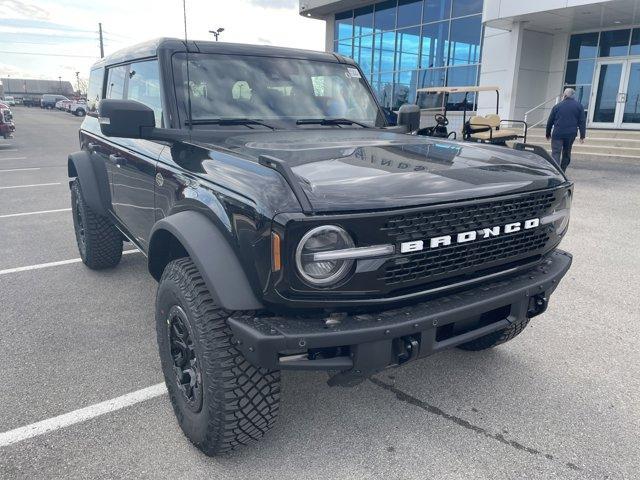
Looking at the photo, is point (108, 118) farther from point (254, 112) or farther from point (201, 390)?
point (201, 390)

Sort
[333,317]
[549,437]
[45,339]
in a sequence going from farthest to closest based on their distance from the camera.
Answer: [45,339] → [549,437] → [333,317]

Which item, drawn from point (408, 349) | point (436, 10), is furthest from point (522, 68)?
point (408, 349)

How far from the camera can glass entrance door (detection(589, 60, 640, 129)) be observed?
1614 cm

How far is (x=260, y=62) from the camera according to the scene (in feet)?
11.0

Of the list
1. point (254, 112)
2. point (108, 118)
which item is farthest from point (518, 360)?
point (108, 118)

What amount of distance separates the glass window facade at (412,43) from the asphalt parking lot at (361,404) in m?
15.9

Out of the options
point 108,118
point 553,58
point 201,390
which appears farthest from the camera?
point 553,58

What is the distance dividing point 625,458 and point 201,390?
196cm

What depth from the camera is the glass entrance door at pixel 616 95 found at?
A: 16.1m

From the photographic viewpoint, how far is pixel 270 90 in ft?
10.8

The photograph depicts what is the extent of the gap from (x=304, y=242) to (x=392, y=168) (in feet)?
2.06

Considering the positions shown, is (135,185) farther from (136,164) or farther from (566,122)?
(566,122)

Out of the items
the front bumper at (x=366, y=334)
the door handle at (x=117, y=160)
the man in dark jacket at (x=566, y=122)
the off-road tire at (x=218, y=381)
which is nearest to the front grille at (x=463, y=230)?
the front bumper at (x=366, y=334)

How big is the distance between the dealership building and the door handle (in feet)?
44.0
